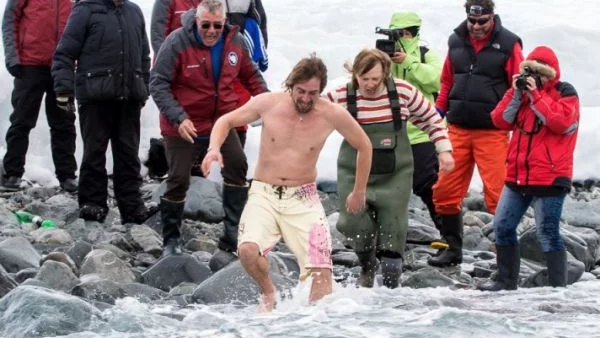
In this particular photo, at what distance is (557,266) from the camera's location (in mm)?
9797

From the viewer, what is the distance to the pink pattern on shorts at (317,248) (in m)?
8.70

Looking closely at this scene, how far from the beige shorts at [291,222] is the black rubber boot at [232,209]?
1918mm

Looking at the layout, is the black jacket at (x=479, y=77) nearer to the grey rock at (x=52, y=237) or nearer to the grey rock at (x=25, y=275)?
the grey rock at (x=52, y=237)

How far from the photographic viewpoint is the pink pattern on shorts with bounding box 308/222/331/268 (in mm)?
8695

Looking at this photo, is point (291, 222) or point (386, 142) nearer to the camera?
point (291, 222)

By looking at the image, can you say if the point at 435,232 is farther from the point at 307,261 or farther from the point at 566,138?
the point at 307,261

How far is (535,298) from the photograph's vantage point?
31.9 feet

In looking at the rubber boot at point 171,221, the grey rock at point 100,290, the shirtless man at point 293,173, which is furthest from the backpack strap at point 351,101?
the grey rock at point 100,290

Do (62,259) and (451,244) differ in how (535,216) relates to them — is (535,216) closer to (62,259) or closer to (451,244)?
(451,244)

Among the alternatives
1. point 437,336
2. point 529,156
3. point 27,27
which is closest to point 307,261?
point 437,336

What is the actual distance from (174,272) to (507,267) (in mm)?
2533

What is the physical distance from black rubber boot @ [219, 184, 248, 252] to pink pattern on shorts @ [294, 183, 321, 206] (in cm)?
191

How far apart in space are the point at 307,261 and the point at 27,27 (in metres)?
5.24

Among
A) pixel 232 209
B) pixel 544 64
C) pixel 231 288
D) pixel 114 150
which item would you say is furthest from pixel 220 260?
pixel 544 64
